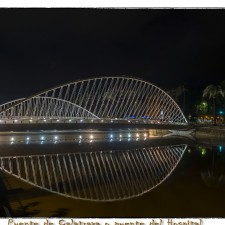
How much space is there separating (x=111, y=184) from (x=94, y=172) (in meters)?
3.36

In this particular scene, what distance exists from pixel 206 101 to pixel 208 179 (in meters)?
44.6

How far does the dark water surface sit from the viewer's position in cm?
1185

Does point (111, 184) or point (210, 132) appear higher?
point (111, 184)

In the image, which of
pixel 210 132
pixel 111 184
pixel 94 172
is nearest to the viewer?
pixel 111 184

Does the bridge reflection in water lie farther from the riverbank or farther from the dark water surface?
the riverbank

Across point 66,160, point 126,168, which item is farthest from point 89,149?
point 126,168

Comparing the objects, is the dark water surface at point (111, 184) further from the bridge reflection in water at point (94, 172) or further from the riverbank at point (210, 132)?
the riverbank at point (210, 132)

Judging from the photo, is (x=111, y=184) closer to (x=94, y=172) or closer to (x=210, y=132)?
(x=94, y=172)

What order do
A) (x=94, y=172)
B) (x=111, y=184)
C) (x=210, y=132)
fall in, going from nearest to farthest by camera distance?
1. (x=111, y=184)
2. (x=94, y=172)
3. (x=210, y=132)

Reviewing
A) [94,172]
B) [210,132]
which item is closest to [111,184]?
[94,172]

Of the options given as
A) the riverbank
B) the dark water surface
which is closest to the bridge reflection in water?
the dark water surface

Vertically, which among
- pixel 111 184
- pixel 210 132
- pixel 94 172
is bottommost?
pixel 210 132

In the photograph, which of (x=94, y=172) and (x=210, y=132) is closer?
(x=94, y=172)

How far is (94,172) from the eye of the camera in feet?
65.4
